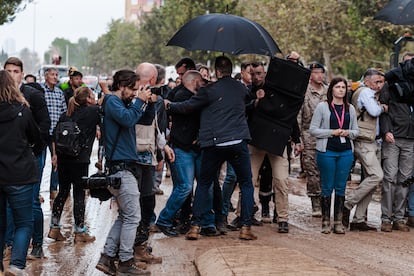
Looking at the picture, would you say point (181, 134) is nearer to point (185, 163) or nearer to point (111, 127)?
point (185, 163)

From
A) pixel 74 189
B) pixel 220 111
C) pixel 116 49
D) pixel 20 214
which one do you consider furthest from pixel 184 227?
pixel 116 49

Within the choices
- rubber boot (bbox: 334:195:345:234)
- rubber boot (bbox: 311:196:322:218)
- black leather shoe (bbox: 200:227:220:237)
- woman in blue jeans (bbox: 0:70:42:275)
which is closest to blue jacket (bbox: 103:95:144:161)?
woman in blue jeans (bbox: 0:70:42:275)

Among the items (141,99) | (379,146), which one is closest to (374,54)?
(379,146)

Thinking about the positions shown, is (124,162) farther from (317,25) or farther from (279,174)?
(317,25)

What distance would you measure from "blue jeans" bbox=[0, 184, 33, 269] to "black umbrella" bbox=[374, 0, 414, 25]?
5.92m

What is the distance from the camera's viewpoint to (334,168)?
34.3 feet

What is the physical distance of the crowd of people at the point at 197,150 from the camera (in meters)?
7.66

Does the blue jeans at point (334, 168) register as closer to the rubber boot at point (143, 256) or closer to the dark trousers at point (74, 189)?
the rubber boot at point (143, 256)

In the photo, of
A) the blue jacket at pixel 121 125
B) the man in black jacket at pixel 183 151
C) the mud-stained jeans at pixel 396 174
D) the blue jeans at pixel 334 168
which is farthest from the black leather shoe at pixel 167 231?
the mud-stained jeans at pixel 396 174

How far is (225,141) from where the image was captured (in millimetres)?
9367

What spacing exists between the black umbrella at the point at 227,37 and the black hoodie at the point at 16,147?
8.45ft

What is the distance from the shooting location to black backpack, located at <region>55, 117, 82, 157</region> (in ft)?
31.1

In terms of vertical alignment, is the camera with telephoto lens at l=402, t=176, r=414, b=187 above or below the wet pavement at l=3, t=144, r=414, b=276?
above

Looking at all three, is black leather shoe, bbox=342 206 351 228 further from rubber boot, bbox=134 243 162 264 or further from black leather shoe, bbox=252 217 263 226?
rubber boot, bbox=134 243 162 264
